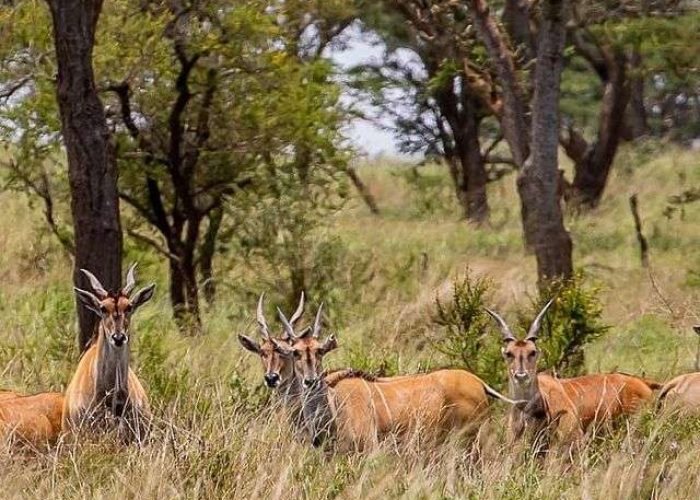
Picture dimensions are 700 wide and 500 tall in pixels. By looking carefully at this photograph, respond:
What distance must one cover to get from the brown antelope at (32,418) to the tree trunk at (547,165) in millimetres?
4835

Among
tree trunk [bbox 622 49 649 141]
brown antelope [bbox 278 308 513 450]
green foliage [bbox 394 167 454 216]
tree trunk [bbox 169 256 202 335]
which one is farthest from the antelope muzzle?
tree trunk [bbox 622 49 649 141]

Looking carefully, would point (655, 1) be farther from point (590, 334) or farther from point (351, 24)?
point (351, 24)

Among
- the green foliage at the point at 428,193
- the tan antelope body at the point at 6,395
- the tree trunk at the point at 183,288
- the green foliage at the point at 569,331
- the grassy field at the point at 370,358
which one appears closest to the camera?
the grassy field at the point at 370,358

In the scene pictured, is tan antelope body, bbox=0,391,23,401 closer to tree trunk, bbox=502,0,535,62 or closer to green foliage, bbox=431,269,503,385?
green foliage, bbox=431,269,503,385

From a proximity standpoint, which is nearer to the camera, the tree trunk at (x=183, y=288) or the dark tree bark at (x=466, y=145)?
the tree trunk at (x=183, y=288)

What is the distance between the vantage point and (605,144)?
23.4m

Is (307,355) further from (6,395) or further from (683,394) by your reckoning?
(683,394)

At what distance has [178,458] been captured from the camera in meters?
7.77

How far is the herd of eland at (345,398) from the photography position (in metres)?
8.85

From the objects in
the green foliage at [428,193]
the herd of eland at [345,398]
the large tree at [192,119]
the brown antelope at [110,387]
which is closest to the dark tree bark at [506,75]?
the large tree at [192,119]

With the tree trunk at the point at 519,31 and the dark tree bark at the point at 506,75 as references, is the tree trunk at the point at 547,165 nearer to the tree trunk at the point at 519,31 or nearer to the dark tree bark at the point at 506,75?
the dark tree bark at the point at 506,75

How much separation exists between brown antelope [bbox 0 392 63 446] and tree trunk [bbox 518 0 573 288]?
4835 millimetres

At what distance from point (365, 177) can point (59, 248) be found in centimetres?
1225

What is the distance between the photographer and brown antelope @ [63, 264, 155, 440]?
28.9ft
